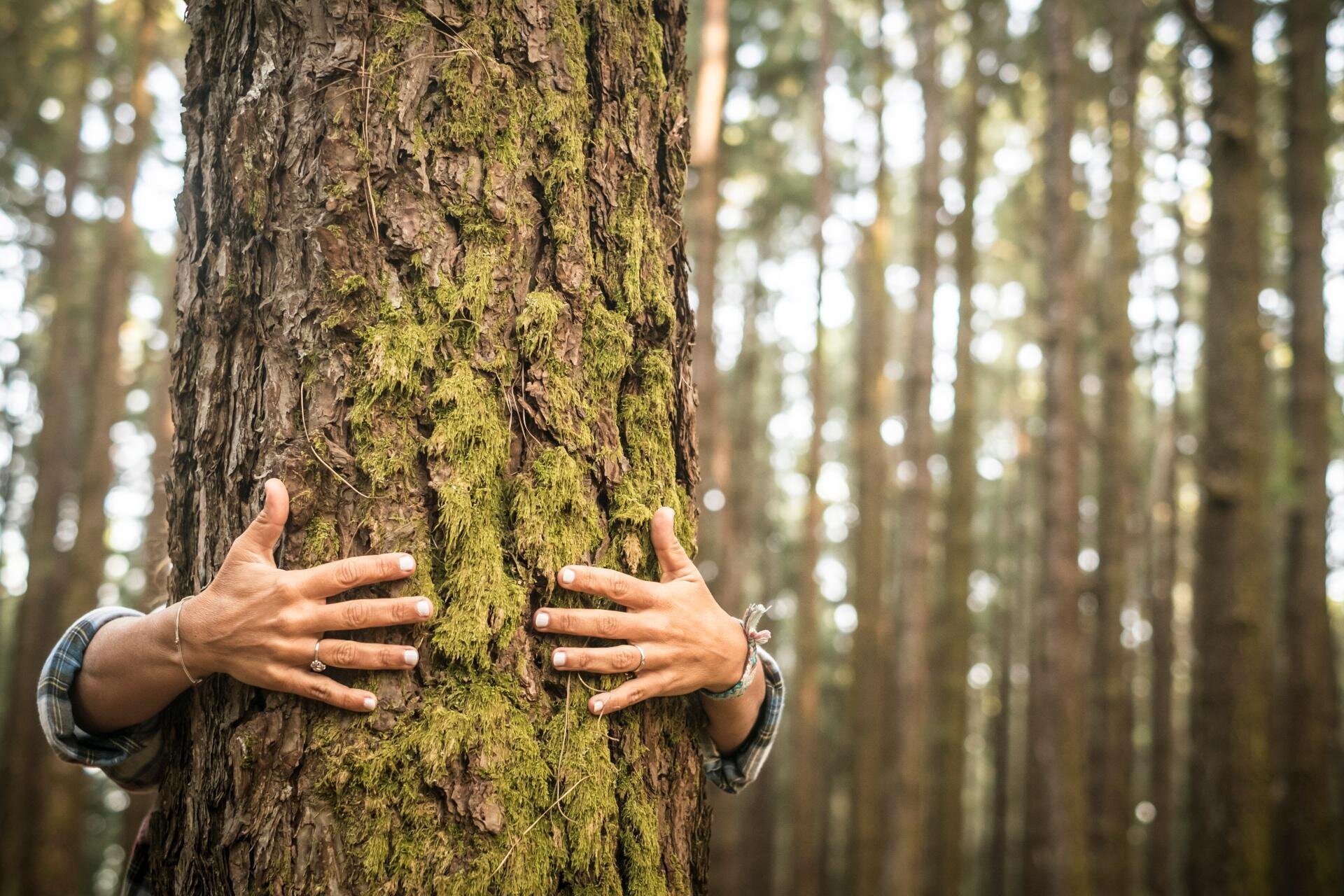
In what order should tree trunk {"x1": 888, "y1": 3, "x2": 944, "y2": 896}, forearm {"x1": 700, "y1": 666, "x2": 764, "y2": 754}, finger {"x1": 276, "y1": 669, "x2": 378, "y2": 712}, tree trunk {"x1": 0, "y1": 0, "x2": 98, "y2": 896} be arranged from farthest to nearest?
tree trunk {"x1": 0, "y1": 0, "x2": 98, "y2": 896} → tree trunk {"x1": 888, "y1": 3, "x2": 944, "y2": 896} → forearm {"x1": 700, "y1": 666, "x2": 764, "y2": 754} → finger {"x1": 276, "y1": 669, "x2": 378, "y2": 712}

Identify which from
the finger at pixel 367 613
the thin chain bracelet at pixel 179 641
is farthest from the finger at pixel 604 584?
the thin chain bracelet at pixel 179 641

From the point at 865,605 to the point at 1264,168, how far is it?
8.25 meters

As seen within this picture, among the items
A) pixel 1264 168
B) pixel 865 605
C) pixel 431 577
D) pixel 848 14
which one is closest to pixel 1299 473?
pixel 865 605

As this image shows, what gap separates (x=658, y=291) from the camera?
5.72ft

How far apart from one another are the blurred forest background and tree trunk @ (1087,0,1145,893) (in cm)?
5

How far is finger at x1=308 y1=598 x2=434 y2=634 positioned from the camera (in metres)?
1.33

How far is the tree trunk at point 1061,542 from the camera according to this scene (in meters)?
6.39

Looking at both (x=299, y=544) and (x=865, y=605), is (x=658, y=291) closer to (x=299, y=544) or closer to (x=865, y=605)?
(x=299, y=544)

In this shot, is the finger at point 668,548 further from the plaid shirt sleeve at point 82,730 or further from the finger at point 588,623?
the plaid shirt sleeve at point 82,730

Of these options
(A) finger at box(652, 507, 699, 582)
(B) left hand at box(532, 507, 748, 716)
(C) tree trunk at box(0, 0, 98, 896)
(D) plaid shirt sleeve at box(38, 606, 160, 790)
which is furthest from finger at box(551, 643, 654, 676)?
(C) tree trunk at box(0, 0, 98, 896)

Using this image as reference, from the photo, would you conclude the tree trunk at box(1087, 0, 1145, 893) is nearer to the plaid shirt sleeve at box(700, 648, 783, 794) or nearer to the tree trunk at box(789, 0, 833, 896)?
the tree trunk at box(789, 0, 833, 896)

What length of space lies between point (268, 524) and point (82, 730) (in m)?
0.74

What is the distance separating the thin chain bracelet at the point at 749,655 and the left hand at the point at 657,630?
0.8 inches

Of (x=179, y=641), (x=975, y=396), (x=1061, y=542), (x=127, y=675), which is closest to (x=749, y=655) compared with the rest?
(x=179, y=641)
